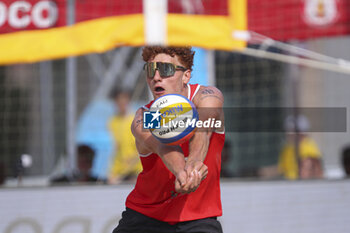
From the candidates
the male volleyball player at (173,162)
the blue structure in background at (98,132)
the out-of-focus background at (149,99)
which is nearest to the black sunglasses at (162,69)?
the male volleyball player at (173,162)

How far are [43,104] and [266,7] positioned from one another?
4.52m

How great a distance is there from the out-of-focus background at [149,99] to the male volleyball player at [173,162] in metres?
1.74

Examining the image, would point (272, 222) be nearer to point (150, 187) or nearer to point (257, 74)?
point (150, 187)

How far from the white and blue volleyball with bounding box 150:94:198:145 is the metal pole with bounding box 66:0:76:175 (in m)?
3.52

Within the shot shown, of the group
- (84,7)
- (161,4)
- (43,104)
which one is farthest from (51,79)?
(161,4)

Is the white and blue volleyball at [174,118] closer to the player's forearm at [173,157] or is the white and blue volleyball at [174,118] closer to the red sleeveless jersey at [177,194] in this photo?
the player's forearm at [173,157]

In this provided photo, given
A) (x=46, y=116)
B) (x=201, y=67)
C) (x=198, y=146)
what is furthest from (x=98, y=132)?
(x=198, y=146)

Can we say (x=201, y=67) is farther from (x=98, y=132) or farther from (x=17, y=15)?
(x=98, y=132)

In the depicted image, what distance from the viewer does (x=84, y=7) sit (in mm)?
5969

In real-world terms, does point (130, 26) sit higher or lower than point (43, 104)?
higher

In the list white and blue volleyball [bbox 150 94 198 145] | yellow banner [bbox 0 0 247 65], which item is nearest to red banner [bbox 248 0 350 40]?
yellow banner [bbox 0 0 247 65]

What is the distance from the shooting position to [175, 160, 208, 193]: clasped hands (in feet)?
8.49

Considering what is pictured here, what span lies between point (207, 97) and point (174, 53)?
1.03 ft

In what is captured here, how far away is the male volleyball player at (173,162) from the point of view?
2889mm
